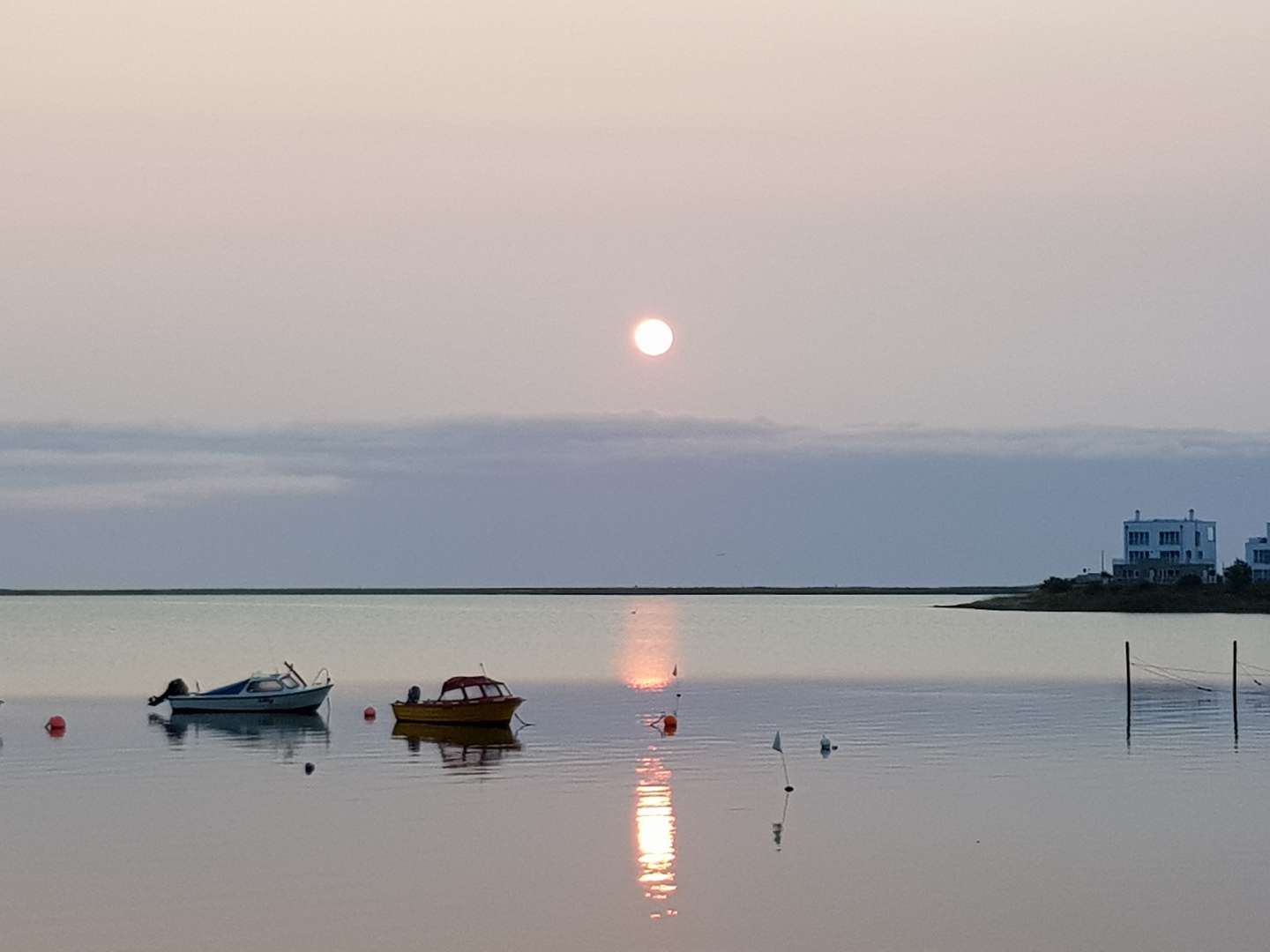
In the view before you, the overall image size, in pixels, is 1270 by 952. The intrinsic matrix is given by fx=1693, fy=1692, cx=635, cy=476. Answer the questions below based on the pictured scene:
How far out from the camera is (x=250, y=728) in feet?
242

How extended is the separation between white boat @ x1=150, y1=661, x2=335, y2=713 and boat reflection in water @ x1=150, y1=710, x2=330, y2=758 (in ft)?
0.95

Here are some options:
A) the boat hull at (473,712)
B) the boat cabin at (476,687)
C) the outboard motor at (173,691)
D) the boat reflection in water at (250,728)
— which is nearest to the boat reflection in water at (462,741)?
the boat hull at (473,712)

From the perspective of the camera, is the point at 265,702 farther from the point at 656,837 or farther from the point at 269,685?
the point at 656,837

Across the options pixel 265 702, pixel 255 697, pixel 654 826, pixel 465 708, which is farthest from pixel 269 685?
pixel 654 826

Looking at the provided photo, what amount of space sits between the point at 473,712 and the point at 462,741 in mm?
3563

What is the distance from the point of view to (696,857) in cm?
3862

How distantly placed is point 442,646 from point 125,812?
112471mm

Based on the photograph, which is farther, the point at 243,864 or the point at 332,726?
the point at 332,726

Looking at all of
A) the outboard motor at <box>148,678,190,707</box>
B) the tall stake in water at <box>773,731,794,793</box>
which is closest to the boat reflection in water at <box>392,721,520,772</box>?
the tall stake in water at <box>773,731,794,793</box>

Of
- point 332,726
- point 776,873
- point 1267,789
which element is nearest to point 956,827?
point 776,873

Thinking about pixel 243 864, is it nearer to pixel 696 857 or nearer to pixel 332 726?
pixel 696 857

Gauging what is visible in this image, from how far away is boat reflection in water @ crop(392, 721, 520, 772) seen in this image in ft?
195

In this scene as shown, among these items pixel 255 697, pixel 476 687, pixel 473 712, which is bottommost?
pixel 255 697

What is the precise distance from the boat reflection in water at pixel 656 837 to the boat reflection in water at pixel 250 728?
16.2 m
